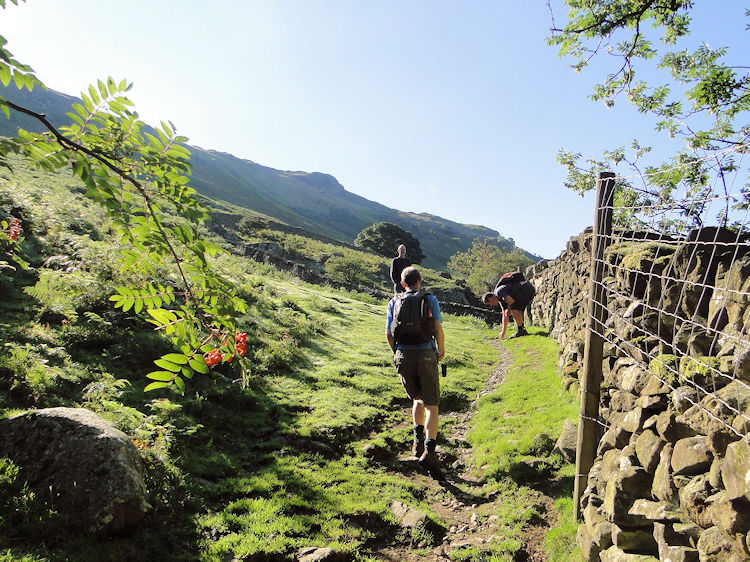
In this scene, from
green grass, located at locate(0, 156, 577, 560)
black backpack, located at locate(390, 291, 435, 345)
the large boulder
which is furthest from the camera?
black backpack, located at locate(390, 291, 435, 345)

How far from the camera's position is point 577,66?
10031 millimetres

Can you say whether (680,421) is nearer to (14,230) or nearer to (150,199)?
(150,199)

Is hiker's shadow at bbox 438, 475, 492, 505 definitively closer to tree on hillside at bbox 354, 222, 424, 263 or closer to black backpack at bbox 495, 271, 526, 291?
black backpack at bbox 495, 271, 526, 291

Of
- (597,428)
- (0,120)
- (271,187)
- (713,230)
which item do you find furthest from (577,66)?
(271,187)

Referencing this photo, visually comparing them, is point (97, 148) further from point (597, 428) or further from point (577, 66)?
point (577, 66)

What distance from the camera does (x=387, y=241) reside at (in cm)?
7594

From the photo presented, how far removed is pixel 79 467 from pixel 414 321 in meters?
4.14

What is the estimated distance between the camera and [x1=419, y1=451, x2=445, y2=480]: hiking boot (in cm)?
610

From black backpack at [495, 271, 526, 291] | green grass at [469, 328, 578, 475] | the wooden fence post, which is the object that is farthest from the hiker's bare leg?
black backpack at [495, 271, 526, 291]

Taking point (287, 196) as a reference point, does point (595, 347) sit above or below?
below

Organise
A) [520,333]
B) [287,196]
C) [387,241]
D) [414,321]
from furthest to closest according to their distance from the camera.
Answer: [287,196], [387,241], [520,333], [414,321]

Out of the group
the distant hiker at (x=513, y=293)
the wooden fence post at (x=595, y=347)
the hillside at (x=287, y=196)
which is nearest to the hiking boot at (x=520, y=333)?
the distant hiker at (x=513, y=293)

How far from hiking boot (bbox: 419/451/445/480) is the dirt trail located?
3.7 inches

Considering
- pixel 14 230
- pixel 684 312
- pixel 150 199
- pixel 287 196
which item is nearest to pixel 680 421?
pixel 684 312
